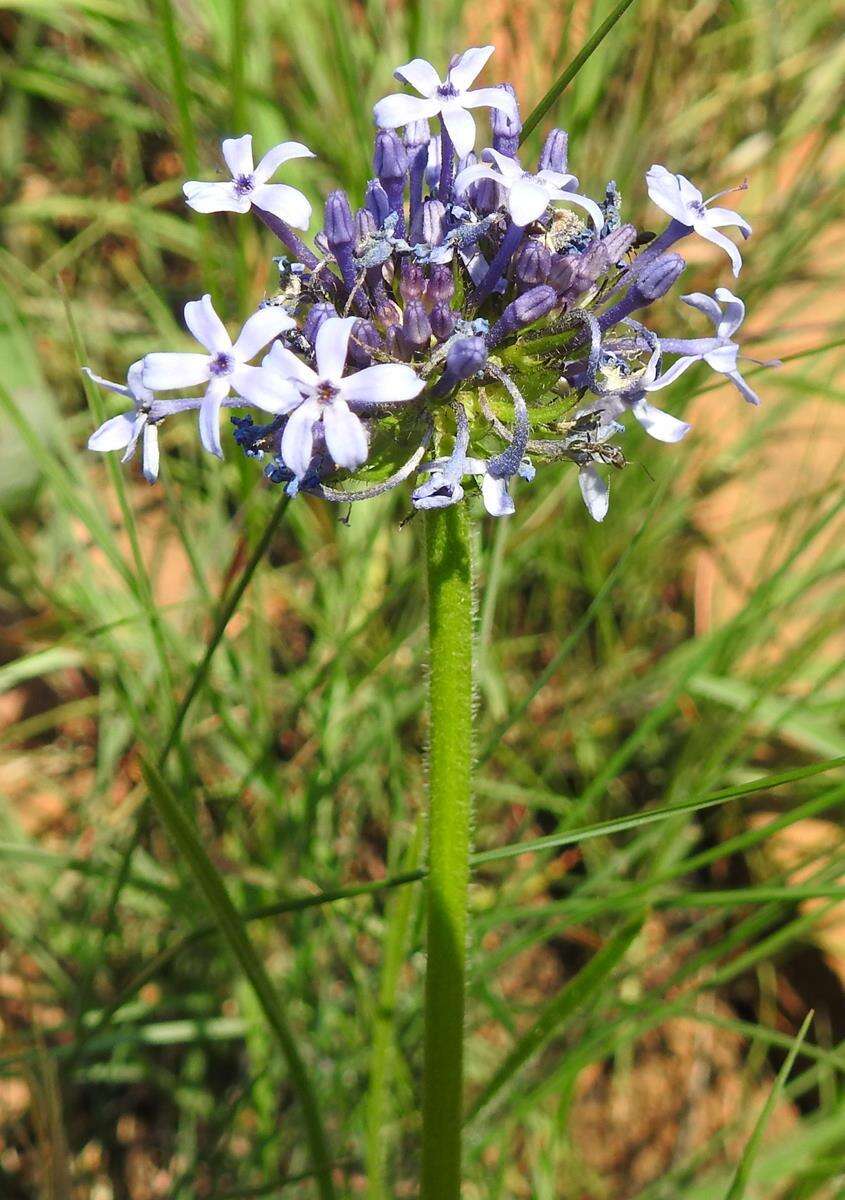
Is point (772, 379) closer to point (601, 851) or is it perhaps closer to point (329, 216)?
point (601, 851)

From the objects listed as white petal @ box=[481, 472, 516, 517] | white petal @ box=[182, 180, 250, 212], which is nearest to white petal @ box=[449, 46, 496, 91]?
white petal @ box=[182, 180, 250, 212]

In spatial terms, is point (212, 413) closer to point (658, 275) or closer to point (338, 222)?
point (338, 222)

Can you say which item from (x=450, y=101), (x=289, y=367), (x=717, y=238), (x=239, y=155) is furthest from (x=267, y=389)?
(x=717, y=238)

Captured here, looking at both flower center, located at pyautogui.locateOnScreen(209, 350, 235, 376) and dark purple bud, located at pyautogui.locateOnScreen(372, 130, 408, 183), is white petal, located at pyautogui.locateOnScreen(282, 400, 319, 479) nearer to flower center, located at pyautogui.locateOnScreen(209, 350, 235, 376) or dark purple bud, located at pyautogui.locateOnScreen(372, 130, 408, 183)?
flower center, located at pyautogui.locateOnScreen(209, 350, 235, 376)

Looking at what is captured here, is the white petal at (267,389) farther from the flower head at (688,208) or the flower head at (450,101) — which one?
the flower head at (688,208)

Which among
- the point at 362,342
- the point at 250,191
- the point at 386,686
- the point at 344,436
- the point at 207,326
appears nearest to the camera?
the point at 344,436

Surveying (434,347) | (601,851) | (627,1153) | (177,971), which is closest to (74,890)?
(177,971)
